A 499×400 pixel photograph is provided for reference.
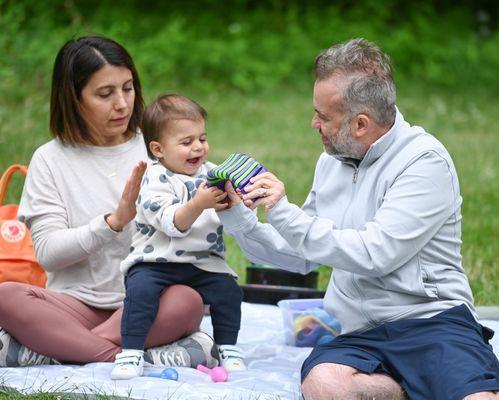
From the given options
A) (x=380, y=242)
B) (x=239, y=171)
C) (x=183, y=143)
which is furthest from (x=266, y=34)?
(x=380, y=242)

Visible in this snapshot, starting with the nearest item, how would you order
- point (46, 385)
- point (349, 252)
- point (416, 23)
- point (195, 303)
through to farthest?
point (349, 252)
point (46, 385)
point (195, 303)
point (416, 23)

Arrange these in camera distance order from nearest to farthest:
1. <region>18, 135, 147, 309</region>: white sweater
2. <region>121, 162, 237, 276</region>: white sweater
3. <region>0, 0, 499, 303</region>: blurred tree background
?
<region>121, 162, 237, 276</region>: white sweater, <region>18, 135, 147, 309</region>: white sweater, <region>0, 0, 499, 303</region>: blurred tree background

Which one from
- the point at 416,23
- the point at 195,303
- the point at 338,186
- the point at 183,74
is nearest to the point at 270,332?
the point at 195,303

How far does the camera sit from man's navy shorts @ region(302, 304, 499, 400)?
11.5 feet

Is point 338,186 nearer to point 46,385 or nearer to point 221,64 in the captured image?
point 46,385

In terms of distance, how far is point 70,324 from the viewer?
4246 millimetres

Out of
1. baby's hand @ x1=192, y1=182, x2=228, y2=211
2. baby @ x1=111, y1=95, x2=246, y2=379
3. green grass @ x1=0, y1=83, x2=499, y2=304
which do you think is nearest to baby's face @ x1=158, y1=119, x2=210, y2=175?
baby @ x1=111, y1=95, x2=246, y2=379

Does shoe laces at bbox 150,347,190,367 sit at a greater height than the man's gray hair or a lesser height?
lesser

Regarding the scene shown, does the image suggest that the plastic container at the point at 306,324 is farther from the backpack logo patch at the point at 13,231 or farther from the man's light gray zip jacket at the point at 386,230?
the backpack logo patch at the point at 13,231

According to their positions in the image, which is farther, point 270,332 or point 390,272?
point 270,332

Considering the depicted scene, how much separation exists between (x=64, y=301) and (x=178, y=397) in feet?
2.94

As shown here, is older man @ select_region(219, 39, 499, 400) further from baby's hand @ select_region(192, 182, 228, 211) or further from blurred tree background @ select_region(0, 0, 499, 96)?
blurred tree background @ select_region(0, 0, 499, 96)

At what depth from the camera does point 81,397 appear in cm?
370

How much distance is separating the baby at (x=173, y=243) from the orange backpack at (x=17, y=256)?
711 millimetres
